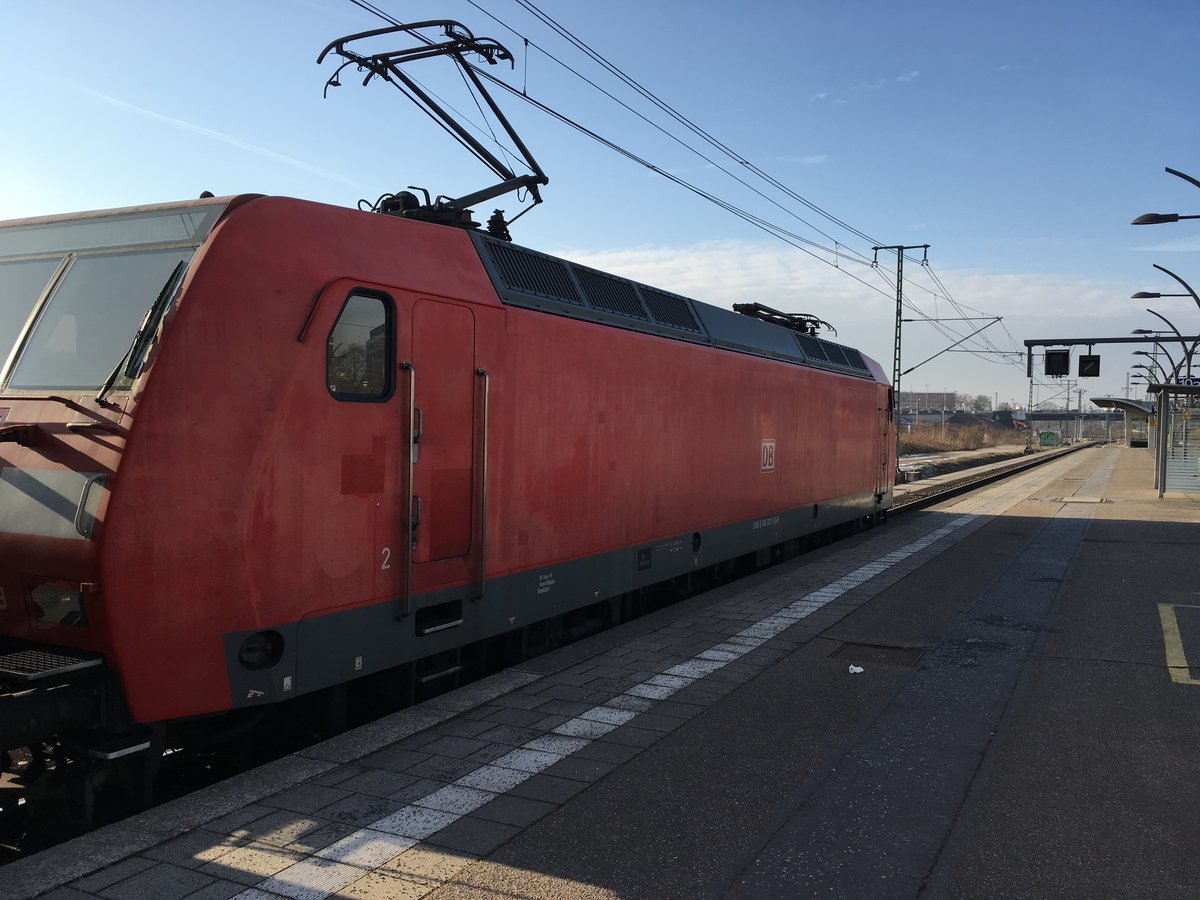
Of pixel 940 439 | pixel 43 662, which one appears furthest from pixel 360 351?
pixel 940 439

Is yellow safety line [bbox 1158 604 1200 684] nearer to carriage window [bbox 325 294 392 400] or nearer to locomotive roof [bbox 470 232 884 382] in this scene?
locomotive roof [bbox 470 232 884 382]

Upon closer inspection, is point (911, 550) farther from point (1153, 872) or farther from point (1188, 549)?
point (1153, 872)

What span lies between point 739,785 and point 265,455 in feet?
9.92

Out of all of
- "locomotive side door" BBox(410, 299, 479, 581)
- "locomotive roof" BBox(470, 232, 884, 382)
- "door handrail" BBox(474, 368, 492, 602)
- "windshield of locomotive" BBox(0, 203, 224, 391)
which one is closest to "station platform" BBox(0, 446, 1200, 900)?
"door handrail" BBox(474, 368, 492, 602)

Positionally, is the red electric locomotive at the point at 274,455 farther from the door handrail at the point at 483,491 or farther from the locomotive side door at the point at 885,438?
the locomotive side door at the point at 885,438

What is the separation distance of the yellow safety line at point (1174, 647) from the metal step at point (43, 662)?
24.4ft

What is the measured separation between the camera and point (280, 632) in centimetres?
476

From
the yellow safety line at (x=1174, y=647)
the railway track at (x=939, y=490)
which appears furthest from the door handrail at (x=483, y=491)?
the railway track at (x=939, y=490)

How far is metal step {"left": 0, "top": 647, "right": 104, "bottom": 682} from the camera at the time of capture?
4.00 metres

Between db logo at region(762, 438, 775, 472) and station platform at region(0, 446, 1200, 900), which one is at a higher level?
db logo at region(762, 438, 775, 472)

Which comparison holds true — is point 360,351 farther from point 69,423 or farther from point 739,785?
point 739,785

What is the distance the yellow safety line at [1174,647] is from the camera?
7.13 meters

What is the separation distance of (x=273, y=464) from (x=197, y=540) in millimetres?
539

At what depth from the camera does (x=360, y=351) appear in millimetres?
5234
